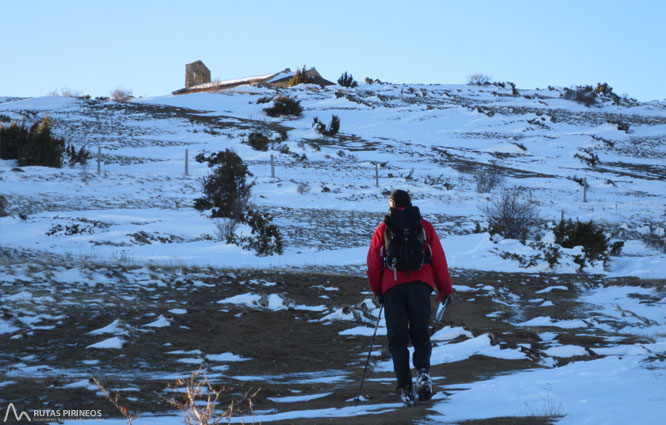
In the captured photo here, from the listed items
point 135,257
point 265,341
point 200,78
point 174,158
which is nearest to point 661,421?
point 265,341

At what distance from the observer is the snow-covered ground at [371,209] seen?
5699mm

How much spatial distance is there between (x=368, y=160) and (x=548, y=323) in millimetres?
24718

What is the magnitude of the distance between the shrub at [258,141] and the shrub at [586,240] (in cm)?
1936

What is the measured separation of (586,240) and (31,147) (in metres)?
20.6

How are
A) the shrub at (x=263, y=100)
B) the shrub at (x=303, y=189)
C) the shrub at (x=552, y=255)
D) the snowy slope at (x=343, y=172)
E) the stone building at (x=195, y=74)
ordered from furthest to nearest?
the stone building at (x=195, y=74), the shrub at (x=263, y=100), the shrub at (x=303, y=189), the snowy slope at (x=343, y=172), the shrub at (x=552, y=255)

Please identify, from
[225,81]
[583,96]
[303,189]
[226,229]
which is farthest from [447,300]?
[225,81]

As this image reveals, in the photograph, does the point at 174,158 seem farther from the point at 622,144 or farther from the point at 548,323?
the point at 622,144

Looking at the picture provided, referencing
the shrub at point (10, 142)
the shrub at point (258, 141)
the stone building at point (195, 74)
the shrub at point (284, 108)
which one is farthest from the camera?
the stone building at point (195, 74)

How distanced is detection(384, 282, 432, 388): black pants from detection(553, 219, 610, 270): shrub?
39.7ft

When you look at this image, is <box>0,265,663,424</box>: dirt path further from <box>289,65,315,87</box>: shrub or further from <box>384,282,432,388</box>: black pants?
<box>289,65,315,87</box>: shrub

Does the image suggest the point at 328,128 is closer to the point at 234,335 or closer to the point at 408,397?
the point at 234,335

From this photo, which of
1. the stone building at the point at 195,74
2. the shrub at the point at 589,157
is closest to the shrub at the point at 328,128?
the shrub at the point at 589,157

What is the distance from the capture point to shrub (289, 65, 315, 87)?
66000mm

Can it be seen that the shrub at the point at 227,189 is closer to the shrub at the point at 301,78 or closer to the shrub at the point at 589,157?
the shrub at the point at 589,157
